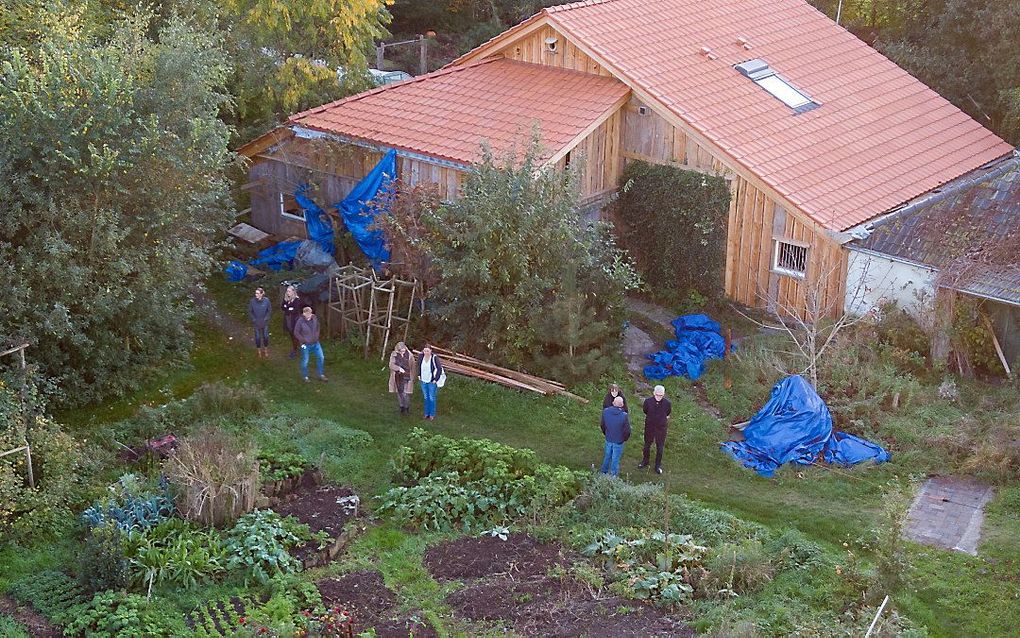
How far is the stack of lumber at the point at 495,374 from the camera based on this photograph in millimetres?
18531

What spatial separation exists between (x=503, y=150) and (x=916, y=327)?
8.13 metres

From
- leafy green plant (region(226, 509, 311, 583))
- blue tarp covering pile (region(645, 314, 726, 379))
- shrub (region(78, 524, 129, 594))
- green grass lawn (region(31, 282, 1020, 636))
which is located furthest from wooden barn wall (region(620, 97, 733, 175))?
shrub (region(78, 524, 129, 594))

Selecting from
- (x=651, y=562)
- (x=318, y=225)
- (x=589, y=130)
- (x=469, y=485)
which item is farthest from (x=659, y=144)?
(x=651, y=562)

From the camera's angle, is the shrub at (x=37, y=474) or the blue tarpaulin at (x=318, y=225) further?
the blue tarpaulin at (x=318, y=225)

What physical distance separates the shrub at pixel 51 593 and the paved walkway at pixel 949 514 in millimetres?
10371

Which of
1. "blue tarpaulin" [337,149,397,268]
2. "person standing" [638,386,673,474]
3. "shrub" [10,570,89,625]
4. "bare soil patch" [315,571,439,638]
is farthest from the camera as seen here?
"blue tarpaulin" [337,149,397,268]

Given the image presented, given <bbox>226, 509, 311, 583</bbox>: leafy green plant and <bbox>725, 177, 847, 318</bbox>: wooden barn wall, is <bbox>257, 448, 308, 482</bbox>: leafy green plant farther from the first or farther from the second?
<bbox>725, 177, 847, 318</bbox>: wooden barn wall

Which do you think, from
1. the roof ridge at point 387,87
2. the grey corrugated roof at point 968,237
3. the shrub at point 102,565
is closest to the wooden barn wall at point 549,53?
the roof ridge at point 387,87

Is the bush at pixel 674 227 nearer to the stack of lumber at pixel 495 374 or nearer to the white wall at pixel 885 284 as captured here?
the white wall at pixel 885 284

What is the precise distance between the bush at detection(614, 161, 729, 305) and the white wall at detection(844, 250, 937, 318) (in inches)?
107

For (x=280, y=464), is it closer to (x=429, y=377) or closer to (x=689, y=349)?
(x=429, y=377)

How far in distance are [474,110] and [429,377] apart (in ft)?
24.6

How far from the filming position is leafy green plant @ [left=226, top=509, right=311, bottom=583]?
1344 cm

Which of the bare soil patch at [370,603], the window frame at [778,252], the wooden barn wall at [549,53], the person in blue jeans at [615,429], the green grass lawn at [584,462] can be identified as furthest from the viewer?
the wooden barn wall at [549,53]
